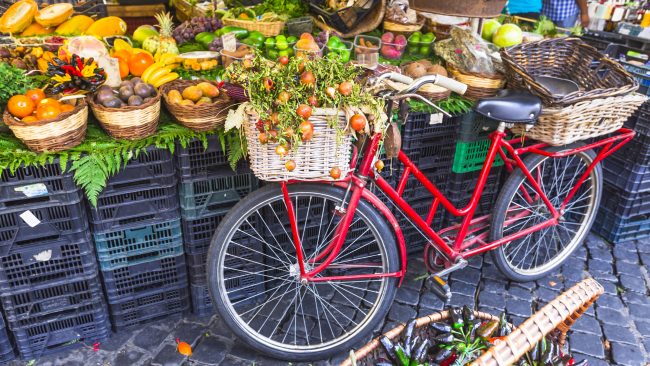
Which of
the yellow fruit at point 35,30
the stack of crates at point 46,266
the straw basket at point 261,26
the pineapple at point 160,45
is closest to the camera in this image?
the stack of crates at point 46,266

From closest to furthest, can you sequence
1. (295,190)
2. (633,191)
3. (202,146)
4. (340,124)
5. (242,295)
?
(340,124), (295,190), (202,146), (242,295), (633,191)

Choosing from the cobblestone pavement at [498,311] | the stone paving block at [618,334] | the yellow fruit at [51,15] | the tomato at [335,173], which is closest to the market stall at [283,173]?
the tomato at [335,173]

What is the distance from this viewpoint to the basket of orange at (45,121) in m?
2.43

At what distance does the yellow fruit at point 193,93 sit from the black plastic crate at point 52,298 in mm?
1161

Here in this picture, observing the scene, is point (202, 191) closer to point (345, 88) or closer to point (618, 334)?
point (345, 88)

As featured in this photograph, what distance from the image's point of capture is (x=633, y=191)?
402 centimetres

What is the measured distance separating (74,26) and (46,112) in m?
2.63

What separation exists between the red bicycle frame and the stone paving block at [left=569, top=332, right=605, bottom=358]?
734 millimetres

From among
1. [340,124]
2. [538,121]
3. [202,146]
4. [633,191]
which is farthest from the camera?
[633,191]

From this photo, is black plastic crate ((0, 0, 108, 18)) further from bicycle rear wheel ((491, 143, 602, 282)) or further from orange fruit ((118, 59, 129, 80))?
bicycle rear wheel ((491, 143, 602, 282))

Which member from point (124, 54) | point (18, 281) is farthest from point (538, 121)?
point (18, 281)

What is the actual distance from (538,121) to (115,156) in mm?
2528

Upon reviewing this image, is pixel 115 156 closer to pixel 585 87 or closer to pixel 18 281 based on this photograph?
pixel 18 281

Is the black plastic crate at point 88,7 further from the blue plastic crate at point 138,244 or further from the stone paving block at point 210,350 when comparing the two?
the stone paving block at point 210,350
